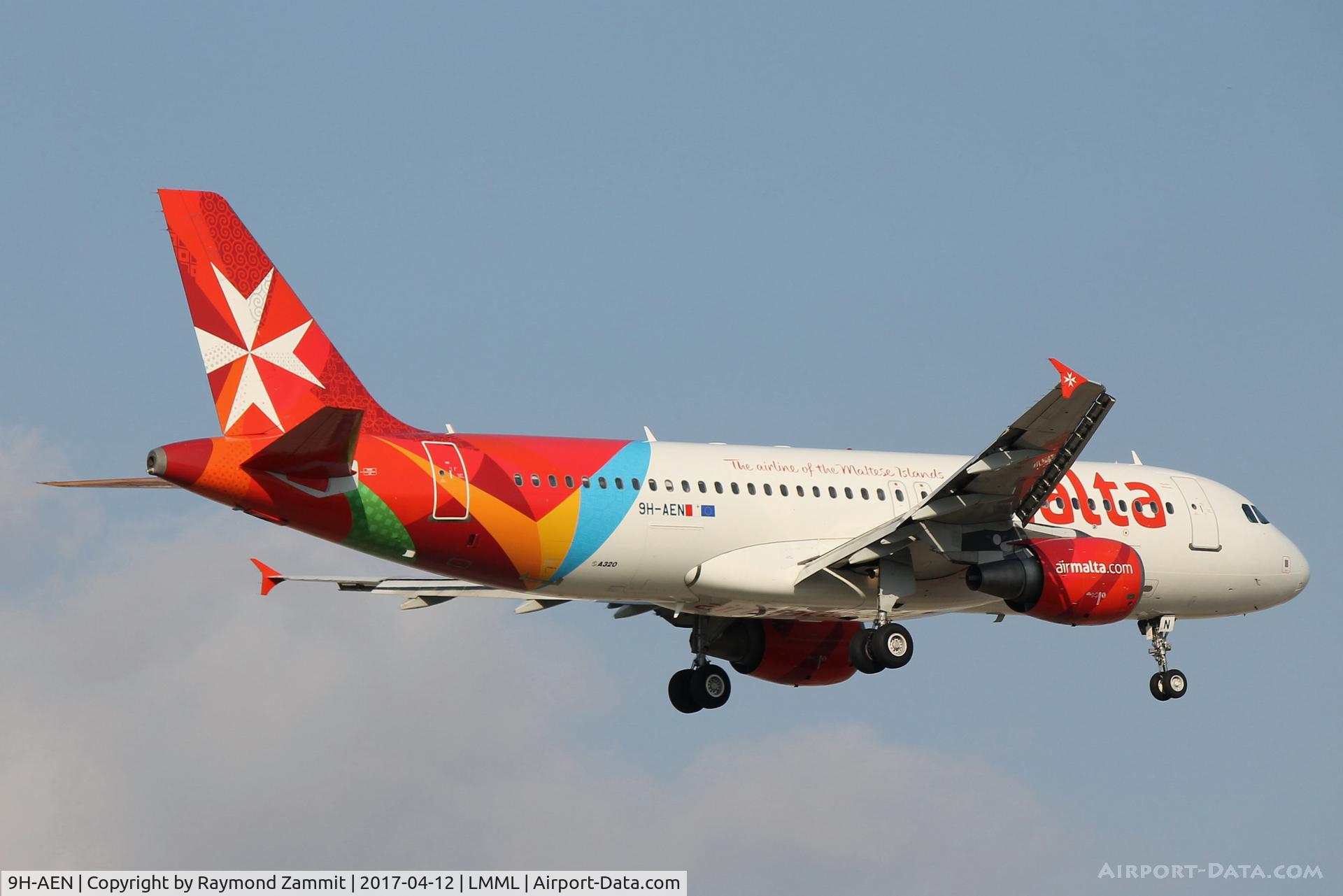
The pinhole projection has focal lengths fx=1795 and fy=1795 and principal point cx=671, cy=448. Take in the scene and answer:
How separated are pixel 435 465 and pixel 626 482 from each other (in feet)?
10.5

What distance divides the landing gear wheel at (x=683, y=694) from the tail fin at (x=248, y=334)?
27.6 ft

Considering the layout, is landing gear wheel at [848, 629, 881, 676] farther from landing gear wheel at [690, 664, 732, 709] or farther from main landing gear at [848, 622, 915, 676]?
landing gear wheel at [690, 664, 732, 709]

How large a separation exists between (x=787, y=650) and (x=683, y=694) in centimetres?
214

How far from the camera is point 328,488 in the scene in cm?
2525

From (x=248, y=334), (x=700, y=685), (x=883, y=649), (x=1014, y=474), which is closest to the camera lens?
(x=248, y=334)

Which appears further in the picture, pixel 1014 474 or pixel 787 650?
pixel 787 650

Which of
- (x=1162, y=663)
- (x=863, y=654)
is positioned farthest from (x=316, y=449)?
(x=1162, y=663)

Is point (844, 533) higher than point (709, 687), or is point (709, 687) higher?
point (844, 533)

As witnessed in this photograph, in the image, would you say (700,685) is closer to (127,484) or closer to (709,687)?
(709,687)

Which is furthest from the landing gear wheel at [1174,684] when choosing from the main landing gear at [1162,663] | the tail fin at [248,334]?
the tail fin at [248,334]

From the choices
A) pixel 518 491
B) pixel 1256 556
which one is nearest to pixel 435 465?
pixel 518 491

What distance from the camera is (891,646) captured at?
2909 centimetres

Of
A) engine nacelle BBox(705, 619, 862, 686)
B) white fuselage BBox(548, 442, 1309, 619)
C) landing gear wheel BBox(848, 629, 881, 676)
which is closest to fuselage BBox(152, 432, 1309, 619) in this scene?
white fuselage BBox(548, 442, 1309, 619)

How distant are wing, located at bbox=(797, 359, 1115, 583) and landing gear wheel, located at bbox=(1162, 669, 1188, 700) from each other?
5674 millimetres
